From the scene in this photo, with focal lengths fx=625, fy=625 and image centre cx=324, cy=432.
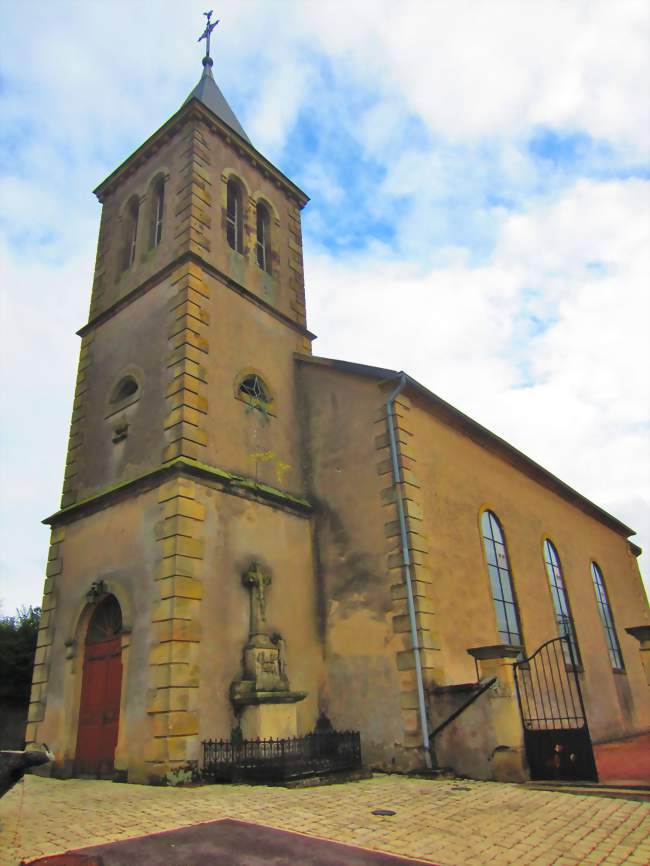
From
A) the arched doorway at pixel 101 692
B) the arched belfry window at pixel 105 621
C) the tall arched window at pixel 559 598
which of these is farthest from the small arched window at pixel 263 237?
the tall arched window at pixel 559 598

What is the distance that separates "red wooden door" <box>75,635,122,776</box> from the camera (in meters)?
9.81

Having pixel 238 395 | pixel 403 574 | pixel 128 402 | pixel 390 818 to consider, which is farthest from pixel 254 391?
pixel 390 818

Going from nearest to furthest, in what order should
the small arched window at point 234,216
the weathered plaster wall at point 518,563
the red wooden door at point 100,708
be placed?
the red wooden door at point 100,708
the weathered plaster wall at point 518,563
the small arched window at point 234,216

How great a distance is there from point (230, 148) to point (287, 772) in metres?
14.0

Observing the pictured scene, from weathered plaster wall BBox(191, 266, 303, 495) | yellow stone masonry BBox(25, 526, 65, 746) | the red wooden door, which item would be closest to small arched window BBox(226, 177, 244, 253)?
weathered plaster wall BBox(191, 266, 303, 495)

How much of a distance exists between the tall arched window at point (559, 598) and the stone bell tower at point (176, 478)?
7.39 m

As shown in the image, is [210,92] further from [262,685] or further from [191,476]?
[262,685]

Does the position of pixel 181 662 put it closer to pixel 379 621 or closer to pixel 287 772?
pixel 287 772

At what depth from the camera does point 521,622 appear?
45.3ft

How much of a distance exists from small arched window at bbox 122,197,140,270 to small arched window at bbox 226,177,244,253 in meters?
2.35

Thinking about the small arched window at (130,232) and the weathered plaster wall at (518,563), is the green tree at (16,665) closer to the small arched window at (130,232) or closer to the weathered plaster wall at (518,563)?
the small arched window at (130,232)

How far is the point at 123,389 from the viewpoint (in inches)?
516

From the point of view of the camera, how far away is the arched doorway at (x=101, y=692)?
984cm

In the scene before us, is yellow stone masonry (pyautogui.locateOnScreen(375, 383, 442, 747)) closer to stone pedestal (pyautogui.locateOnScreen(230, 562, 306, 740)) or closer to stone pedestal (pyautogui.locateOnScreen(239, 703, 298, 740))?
stone pedestal (pyautogui.locateOnScreen(230, 562, 306, 740))
